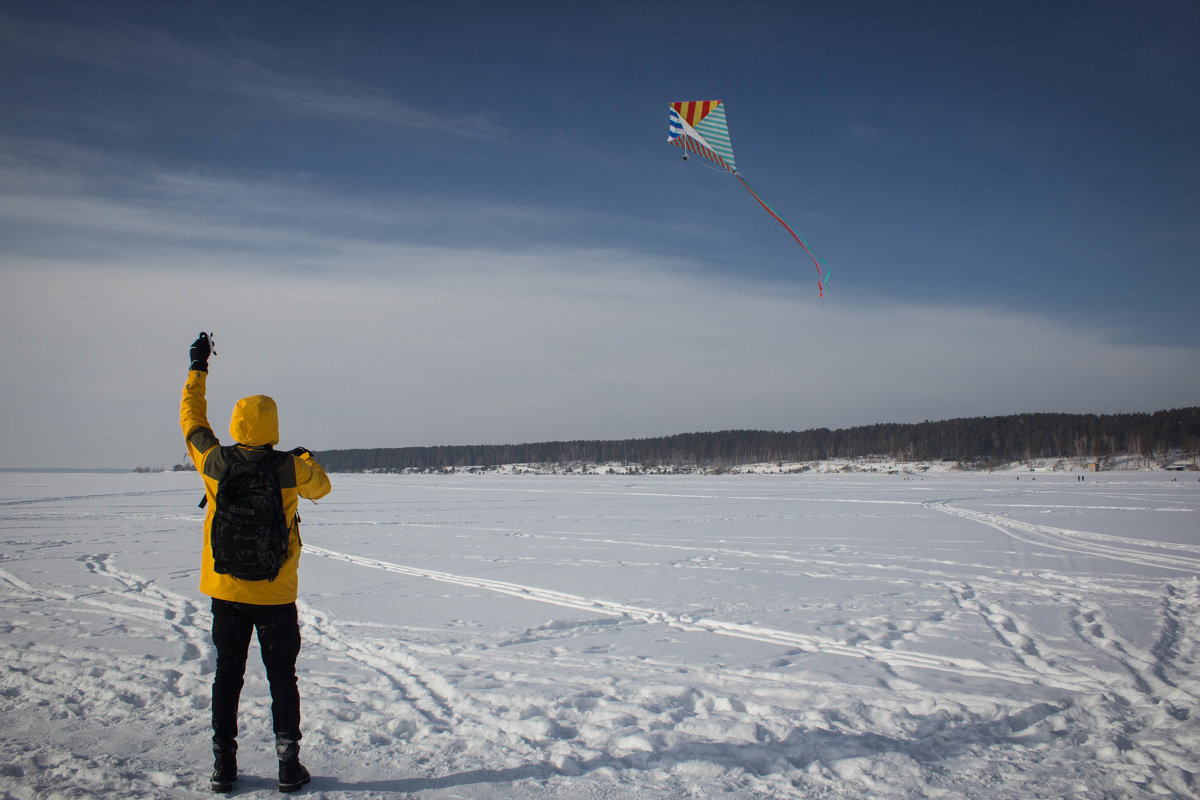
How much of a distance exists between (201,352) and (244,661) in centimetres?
159

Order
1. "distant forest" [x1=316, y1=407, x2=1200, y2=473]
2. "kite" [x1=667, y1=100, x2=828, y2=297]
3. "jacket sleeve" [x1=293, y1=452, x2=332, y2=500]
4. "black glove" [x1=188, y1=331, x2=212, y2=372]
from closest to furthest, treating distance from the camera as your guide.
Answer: "jacket sleeve" [x1=293, y1=452, x2=332, y2=500]
"black glove" [x1=188, y1=331, x2=212, y2=372]
"kite" [x1=667, y1=100, x2=828, y2=297]
"distant forest" [x1=316, y1=407, x2=1200, y2=473]

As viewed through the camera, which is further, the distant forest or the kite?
the distant forest

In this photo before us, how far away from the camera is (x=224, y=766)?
112 inches

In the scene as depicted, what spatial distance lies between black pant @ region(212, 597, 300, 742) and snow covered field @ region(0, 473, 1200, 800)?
0.32 m

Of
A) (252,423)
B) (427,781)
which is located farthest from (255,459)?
(427,781)

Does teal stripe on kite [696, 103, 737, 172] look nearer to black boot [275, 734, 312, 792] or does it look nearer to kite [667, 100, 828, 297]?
kite [667, 100, 828, 297]

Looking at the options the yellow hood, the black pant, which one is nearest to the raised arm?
the yellow hood

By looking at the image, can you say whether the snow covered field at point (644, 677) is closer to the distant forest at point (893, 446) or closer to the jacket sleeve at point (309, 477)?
the jacket sleeve at point (309, 477)

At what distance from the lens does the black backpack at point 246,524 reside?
111 inches

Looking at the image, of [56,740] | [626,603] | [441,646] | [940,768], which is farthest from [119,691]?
[940,768]

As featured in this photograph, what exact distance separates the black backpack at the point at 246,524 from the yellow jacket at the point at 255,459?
0.16ft

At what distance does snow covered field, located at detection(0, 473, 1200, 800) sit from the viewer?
118 inches

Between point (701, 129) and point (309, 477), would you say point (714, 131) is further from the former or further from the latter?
point (309, 477)

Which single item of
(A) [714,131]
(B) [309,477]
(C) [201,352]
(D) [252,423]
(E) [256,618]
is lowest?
(E) [256,618]
